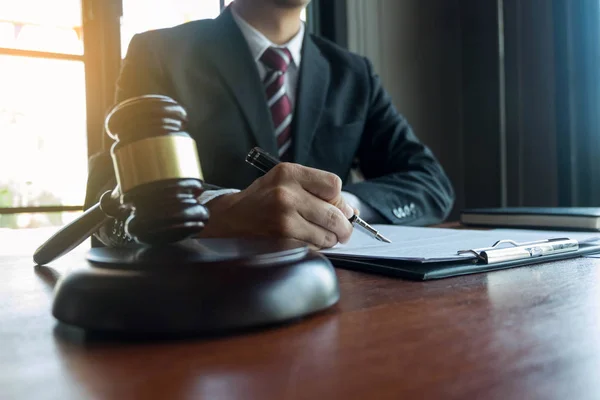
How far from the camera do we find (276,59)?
1.44m

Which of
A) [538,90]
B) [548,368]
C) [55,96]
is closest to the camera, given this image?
[548,368]

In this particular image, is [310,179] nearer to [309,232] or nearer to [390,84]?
[309,232]

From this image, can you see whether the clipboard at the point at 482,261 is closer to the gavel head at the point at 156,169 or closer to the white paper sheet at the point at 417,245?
the white paper sheet at the point at 417,245

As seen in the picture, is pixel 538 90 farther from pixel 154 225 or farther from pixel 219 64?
pixel 154 225

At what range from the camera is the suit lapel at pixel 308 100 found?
54.7 inches

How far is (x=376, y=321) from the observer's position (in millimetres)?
372

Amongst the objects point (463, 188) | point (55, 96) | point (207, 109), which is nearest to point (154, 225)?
point (207, 109)

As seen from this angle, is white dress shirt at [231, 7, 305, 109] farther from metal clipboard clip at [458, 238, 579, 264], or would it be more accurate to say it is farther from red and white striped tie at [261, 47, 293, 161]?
metal clipboard clip at [458, 238, 579, 264]

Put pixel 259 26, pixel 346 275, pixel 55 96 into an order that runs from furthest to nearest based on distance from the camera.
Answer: pixel 55 96, pixel 259 26, pixel 346 275

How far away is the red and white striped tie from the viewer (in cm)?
141

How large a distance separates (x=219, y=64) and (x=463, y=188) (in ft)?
4.50

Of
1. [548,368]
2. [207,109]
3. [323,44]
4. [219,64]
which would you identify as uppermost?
[323,44]

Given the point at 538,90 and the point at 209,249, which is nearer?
the point at 209,249

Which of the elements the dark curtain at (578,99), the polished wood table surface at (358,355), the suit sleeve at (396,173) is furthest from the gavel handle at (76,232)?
the dark curtain at (578,99)
